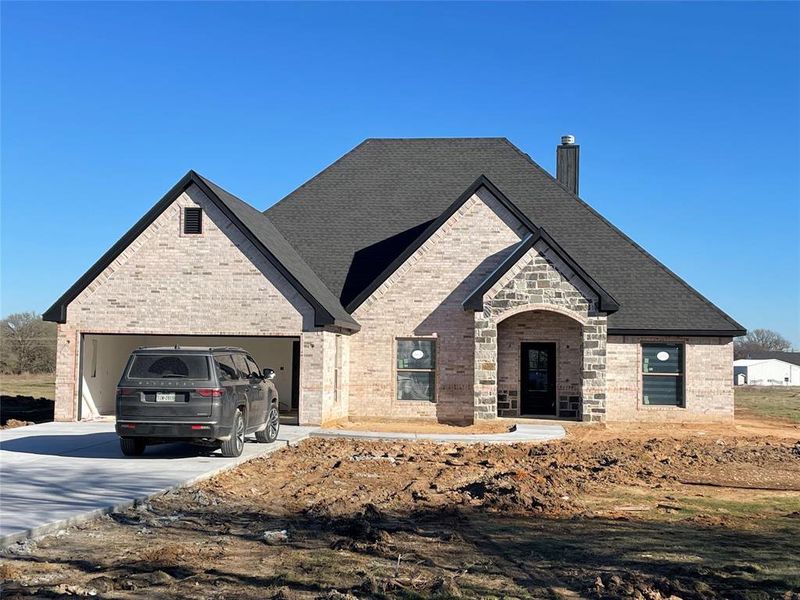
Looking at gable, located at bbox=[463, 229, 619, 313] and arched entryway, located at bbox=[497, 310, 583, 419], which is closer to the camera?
gable, located at bbox=[463, 229, 619, 313]

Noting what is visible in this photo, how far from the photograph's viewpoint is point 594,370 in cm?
2159

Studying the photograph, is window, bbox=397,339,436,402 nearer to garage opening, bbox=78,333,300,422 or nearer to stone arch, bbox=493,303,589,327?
stone arch, bbox=493,303,589,327

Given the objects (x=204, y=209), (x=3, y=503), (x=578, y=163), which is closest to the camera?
(x=3, y=503)

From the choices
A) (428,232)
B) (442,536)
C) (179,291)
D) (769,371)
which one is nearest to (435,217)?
(428,232)

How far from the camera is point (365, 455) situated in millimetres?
15945

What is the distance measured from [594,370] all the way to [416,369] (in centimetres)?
494

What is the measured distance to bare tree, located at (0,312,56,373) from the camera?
48125mm

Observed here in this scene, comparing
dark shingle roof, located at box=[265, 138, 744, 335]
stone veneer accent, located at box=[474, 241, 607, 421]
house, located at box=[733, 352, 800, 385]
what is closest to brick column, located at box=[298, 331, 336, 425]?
dark shingle roof, located at box=[265, 138, 744, 335]

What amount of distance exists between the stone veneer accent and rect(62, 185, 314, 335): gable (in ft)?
18.2

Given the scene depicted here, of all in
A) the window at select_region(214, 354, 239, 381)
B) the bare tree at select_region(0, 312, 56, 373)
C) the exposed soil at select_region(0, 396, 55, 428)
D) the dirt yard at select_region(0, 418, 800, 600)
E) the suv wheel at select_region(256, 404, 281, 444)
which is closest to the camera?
the dirt yard at select_region(0, 418, 800, 600)

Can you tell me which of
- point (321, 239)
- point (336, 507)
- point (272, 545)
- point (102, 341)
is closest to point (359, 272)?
point (321, 239)

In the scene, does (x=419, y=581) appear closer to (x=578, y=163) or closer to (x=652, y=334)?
(x=652, y=334)

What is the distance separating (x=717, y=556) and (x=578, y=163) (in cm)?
2242

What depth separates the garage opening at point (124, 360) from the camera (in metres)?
21.6
